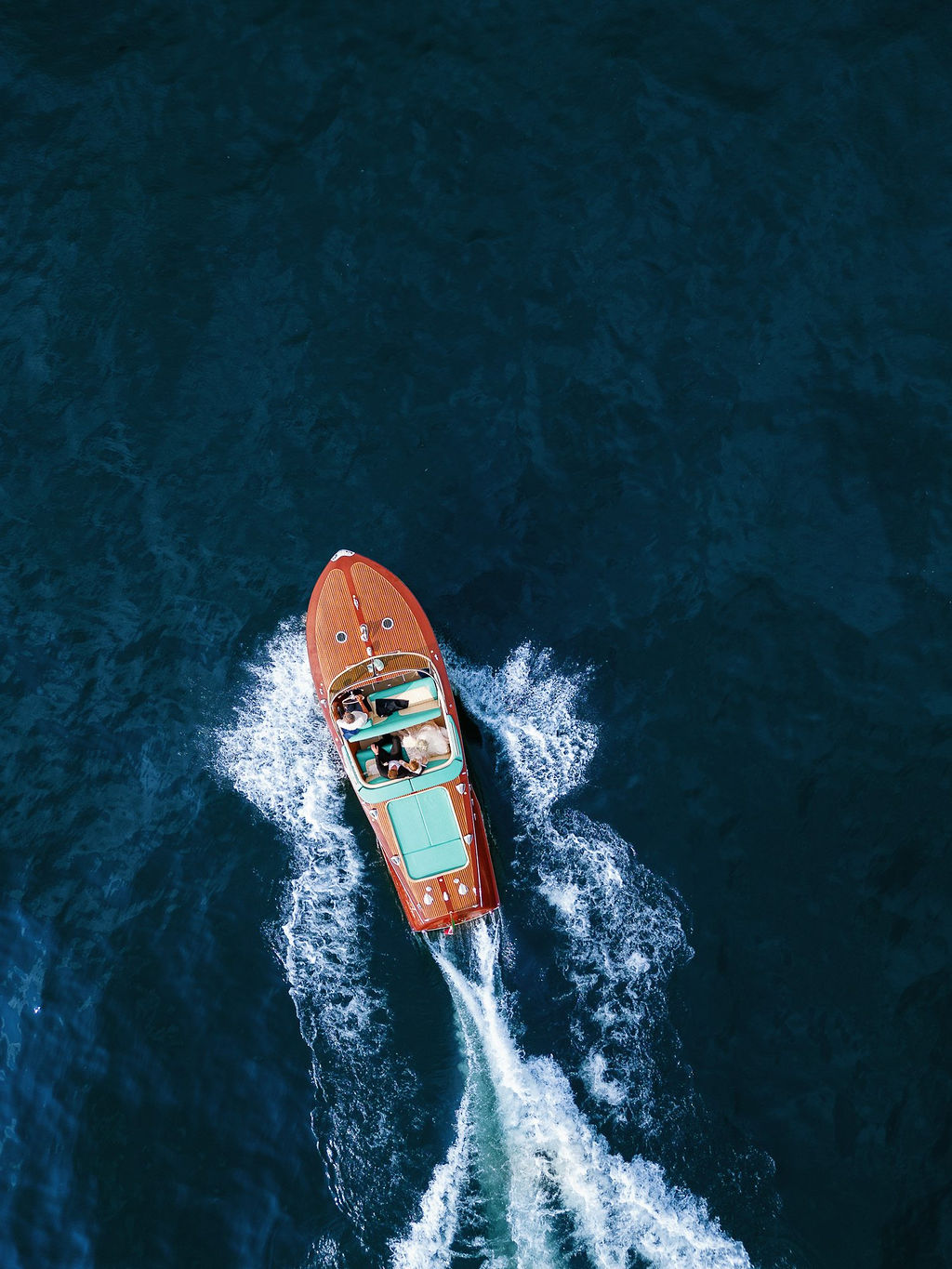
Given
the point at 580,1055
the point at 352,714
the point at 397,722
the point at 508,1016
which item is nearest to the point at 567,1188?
the point at 580,1055

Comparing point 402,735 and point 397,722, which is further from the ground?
point 397,722

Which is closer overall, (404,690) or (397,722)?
(397,722)

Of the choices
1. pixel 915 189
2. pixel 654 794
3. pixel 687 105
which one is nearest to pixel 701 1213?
pixel 654 794

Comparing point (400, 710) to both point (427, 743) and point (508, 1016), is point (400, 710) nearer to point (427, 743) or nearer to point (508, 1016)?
point (427, 743)

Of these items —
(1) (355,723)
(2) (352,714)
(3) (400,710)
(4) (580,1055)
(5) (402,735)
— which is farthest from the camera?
(3) (400,710)

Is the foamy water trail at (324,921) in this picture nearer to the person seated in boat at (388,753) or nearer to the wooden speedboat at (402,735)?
the wooden speedboat at (402,735)
